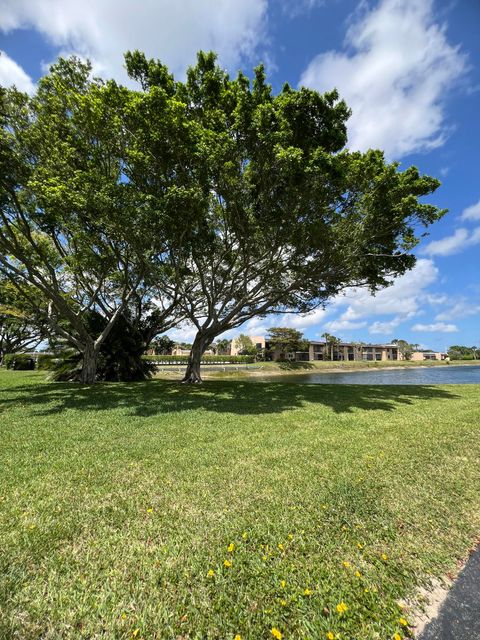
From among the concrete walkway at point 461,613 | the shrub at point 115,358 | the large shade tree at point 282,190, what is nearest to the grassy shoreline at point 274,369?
the shrub at point 115,358

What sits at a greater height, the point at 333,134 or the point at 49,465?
the point at 333,134

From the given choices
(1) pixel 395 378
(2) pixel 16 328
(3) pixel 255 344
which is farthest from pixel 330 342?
(2) pixel 16 328

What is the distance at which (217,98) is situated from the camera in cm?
1091

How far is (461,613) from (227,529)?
6.53ft

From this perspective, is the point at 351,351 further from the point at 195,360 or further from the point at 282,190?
the point at 282,190

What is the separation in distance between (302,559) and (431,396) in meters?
11.6

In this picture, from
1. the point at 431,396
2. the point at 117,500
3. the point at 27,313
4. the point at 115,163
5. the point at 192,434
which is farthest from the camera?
the point at 27,313

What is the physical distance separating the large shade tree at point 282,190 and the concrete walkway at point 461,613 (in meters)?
9.79

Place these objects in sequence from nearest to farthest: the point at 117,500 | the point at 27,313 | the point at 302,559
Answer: the point at 302,559
the point at 117,500
the point at 27,313

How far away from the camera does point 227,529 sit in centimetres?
314

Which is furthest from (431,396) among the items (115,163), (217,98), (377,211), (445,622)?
(115,163)

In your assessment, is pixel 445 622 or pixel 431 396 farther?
pixel 431 396

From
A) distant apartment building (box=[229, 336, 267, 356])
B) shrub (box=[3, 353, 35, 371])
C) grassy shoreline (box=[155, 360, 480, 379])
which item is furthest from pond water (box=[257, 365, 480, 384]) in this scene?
distant apartment building (box=[229, 336, 267, 356])

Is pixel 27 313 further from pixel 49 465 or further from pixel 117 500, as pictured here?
pixel 117 500
